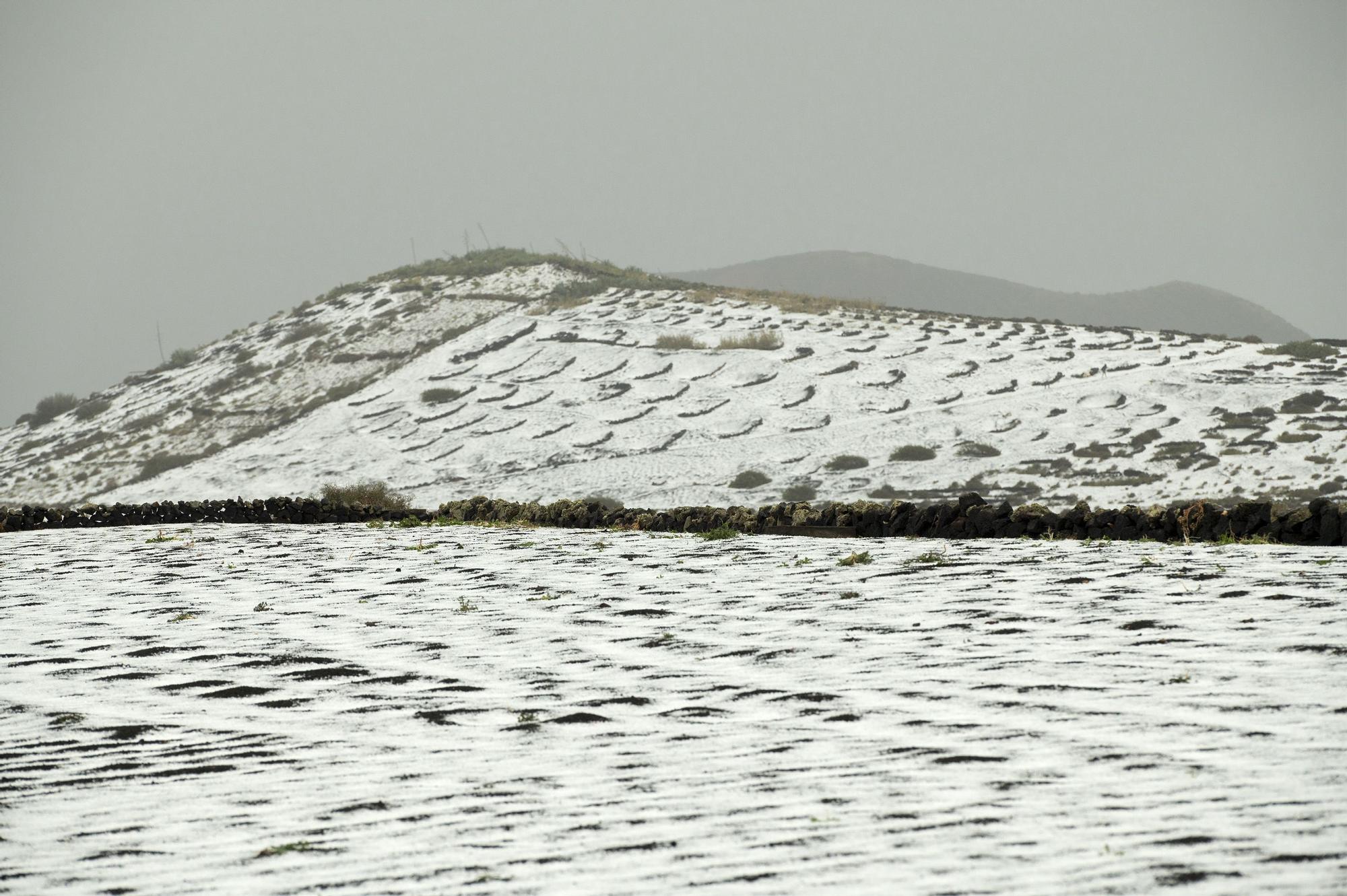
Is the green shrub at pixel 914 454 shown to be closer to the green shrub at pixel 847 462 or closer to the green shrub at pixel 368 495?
the green shrub at pixel 847 462

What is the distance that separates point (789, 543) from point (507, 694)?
17.4 ft

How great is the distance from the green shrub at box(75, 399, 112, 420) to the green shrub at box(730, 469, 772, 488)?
1078 inches

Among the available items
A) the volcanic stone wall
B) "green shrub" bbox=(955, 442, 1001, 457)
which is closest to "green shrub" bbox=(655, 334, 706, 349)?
"green shrub" bbox=(955, 442, 1001, 457)

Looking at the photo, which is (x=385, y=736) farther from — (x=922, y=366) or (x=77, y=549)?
(x=922, y=366)

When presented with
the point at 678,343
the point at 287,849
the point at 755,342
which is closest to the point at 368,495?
the point at 678,343

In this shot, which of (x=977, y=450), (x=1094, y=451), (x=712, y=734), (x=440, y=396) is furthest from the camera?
(x=440, y=396)

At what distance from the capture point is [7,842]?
A: 13.0 ft

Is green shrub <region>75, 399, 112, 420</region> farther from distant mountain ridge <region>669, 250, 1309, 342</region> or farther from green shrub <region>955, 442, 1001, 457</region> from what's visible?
distant mountain ridge <region>669, 250, 1309, 342</region>

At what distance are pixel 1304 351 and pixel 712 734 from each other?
2792 cm

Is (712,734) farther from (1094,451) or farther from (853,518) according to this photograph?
(1094,451)

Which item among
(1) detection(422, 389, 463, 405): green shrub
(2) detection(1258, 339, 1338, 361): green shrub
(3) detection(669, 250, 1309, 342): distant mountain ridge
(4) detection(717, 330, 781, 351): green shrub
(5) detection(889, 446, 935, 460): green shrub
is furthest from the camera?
(3) detection(669, 250, 1309, 342): distant mountain ridge

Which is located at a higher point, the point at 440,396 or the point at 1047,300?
the point at 1047,300

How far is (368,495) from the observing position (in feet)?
65.0

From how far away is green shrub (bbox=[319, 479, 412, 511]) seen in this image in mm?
18578
